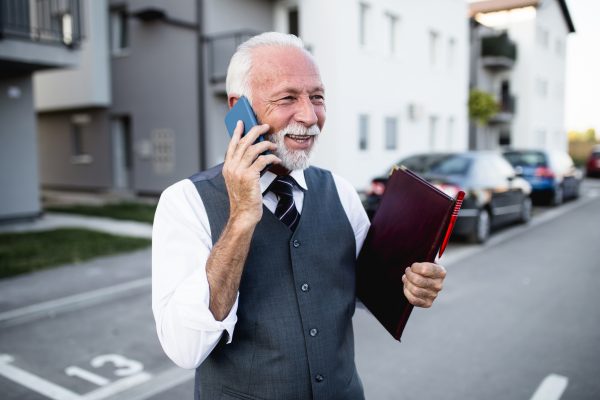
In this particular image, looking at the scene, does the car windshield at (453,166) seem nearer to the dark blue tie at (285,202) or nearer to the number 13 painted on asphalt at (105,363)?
the number 13 painted on asphalt at (105,363)

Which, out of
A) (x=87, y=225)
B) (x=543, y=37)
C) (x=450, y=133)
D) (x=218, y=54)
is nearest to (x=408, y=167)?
(x=87, y=225)

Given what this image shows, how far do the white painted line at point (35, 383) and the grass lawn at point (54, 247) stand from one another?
2.95 m

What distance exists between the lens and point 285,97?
4.90 feet

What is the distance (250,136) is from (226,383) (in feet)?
2.43

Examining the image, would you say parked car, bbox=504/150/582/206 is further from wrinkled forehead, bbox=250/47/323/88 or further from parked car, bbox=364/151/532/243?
wrinkled forehead, bbox=250/47/323/88

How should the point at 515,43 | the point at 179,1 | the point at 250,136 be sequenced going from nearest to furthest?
the point at 250,136 → the point at 179,1 → the point at 515,43

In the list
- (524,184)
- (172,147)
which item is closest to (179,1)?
(172,147)

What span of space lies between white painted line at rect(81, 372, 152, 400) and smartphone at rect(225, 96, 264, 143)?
2950mm

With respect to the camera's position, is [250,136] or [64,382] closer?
[250,136]

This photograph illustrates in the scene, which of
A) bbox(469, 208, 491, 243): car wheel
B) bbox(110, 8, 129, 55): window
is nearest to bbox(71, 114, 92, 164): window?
bbox(110, 8, 129, 55): window

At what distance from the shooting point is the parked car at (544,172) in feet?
47.9

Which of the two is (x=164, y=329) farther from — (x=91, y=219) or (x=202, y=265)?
(x=91, y=219)

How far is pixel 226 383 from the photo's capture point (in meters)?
1.50

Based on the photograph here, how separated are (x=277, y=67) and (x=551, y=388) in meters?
3.33
